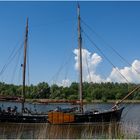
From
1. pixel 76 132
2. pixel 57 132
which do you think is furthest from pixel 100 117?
pixel 57 132

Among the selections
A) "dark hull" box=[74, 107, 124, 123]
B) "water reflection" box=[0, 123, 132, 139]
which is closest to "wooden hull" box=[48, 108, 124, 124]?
"dark hull" box=[74, 107, 124, 123]

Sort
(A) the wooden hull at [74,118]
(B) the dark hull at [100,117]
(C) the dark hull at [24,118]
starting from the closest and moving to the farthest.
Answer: (A) the wooden hull at [74,118] < (C) the dark hull at [24,118] < (B) the dark hull at [100,117]

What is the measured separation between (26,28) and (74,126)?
50.1 feet

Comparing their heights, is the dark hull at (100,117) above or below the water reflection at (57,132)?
above

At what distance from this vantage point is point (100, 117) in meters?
46.1

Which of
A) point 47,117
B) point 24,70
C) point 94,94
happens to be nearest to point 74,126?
point 47,117

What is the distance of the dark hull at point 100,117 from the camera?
45.1 metres

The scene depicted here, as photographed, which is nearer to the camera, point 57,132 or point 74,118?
point 57,132

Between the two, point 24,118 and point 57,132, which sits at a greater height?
point 24,118

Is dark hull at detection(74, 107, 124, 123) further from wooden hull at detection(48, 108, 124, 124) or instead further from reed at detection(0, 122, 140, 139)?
reed at detection(0, 122, 140, 139)

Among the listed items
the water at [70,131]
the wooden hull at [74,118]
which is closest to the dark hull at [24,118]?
the water at [70,131]

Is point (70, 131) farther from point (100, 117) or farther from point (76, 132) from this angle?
point (100, 117)

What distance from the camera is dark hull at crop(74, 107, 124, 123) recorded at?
4506cm

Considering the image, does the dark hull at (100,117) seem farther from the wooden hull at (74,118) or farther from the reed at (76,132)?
the reed at (76,132)
